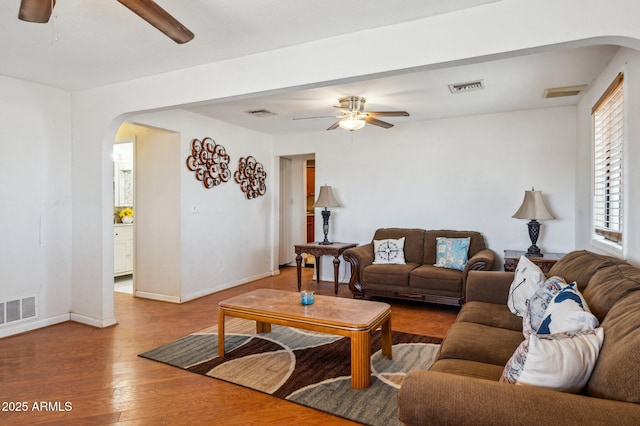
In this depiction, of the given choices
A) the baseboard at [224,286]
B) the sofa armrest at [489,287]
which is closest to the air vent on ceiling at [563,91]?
the sofa armrest at [489,287]

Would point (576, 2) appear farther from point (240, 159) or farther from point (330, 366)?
point (240, 159)

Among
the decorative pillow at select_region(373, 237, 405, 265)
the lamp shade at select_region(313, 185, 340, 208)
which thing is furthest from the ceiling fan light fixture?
the decorative pillow at select_region(373, 237, 405, 265)

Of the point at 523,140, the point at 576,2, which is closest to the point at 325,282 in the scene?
the point at 523,140

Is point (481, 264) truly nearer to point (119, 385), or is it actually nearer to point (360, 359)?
point (360, 359)

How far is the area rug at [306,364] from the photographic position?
229cm

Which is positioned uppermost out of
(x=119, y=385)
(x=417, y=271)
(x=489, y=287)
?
(x=489, y=287)

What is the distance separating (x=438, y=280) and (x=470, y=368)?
2544 millimetres

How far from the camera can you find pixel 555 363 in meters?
1.24

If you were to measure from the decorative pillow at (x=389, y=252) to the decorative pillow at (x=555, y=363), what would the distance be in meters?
3.36

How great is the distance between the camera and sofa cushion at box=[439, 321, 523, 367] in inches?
74.4

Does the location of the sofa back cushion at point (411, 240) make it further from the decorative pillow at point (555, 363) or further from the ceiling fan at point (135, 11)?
the ceiling fan at point (135, 11)

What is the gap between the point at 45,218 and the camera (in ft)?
12.1

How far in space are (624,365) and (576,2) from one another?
1.75 m

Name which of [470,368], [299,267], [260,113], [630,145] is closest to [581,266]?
[630,145]
